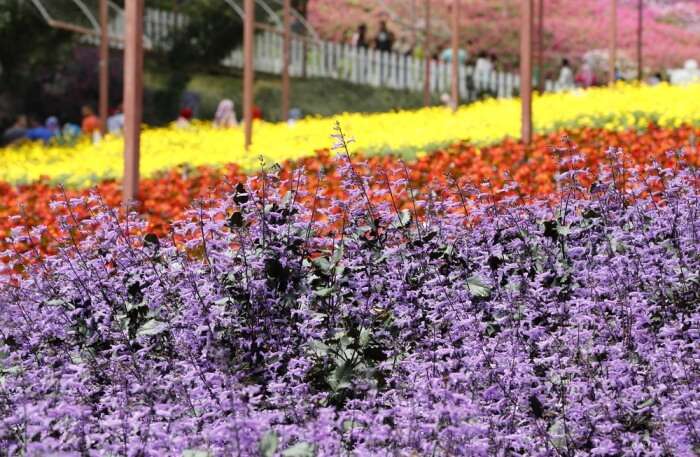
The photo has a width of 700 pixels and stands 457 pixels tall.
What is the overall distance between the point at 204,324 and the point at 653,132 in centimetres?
800

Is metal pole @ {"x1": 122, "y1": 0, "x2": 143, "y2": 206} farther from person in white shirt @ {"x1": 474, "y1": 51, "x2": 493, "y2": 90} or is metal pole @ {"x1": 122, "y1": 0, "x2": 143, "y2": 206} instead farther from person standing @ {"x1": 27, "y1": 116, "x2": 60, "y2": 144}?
person in white shirt @ {"x1": 474, "y1": 51, "x2": 493, "y2": 90}

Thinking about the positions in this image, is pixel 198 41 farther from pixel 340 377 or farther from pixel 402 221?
pixel 340 377

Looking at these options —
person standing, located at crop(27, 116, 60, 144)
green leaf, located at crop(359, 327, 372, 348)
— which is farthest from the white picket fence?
green leaf, located at crop(359, 327, 372, 348)

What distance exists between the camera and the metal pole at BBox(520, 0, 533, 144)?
453 inches

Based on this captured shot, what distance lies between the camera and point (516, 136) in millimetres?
13172

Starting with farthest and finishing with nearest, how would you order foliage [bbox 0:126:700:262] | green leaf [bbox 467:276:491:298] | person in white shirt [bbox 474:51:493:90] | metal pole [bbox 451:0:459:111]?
person in white shirt [bbox 474:51:493:90], metal pole [bbox 451:0:459:111], foliage [bbox 0:126:700:262], green leaf [bbox 467:276:491:298]

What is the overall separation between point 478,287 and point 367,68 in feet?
91.3

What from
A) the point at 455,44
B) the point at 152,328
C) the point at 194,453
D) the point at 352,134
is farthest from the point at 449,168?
the point at 455,44

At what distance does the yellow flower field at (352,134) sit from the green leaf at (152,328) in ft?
26.4

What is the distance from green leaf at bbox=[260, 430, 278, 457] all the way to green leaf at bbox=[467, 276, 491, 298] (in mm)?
1714

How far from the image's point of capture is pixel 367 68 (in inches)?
1277

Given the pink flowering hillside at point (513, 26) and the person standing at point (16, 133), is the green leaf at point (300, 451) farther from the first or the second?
the pink flowering hillside at point (513, 26)

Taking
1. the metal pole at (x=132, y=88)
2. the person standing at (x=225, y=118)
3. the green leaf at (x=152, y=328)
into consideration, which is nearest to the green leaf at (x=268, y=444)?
the green leaf at (x=152, y=328)

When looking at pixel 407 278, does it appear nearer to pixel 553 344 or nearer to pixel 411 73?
pixel 553 344
